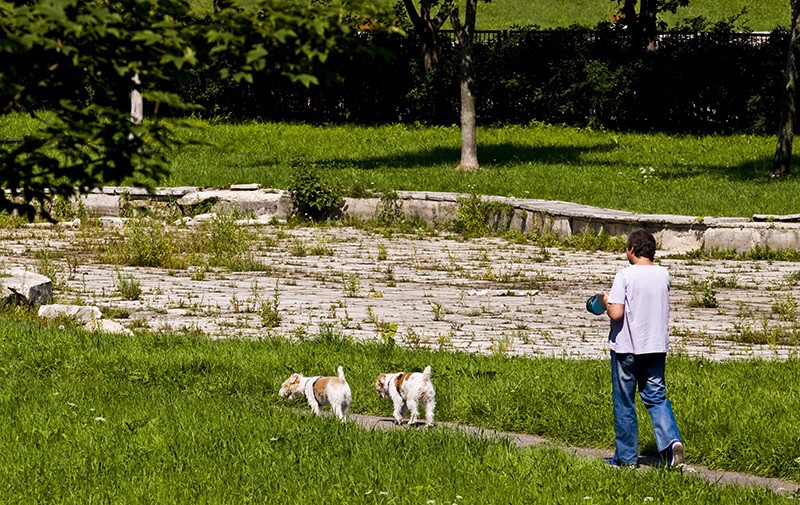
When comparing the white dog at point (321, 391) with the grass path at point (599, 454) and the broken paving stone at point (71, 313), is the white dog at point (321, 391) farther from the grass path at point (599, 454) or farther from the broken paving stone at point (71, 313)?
the broken paving stone at point (71, 313)

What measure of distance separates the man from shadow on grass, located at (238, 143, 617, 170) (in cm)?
1704

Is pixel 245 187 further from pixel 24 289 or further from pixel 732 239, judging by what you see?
pixel 24 289

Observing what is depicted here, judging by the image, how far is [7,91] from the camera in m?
3.98

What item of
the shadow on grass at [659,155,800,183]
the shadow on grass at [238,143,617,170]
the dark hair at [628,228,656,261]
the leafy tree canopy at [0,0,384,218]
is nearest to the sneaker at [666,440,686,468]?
the dark hair at [628,228,656,261]

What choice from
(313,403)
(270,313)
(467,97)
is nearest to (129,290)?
(270,313)

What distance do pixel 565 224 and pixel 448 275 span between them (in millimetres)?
3486

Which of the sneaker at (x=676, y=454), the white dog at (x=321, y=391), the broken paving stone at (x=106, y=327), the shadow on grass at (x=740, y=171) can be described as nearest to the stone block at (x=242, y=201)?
the shadow on grass at (x=740, y=171)

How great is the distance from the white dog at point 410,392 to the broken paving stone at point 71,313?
479 cm

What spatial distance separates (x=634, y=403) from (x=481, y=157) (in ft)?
61.1

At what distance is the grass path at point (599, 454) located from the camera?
6.84 metres

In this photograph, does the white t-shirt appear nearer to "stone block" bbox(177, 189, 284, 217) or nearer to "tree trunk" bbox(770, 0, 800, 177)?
"stone block" bbox(177, 189, 284, 217)

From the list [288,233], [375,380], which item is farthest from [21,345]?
[288,233]

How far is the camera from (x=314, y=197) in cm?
2031

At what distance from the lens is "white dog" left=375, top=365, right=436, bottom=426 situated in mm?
7781
